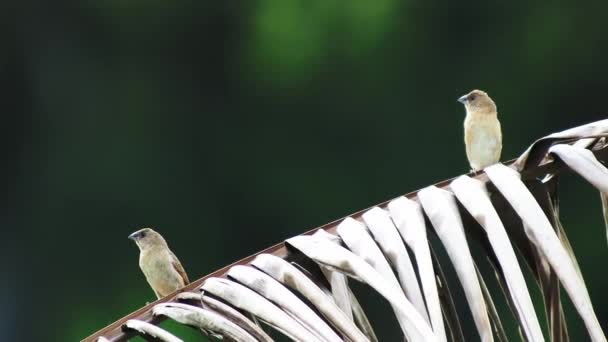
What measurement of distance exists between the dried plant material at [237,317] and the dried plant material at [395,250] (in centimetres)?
16

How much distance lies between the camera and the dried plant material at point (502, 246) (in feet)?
2.84

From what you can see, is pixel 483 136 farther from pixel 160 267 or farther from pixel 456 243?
pixel 456 243

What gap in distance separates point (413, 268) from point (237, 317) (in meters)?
0.21

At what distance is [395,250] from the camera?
1033 mm

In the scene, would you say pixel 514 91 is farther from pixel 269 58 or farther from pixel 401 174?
pixel 269 58

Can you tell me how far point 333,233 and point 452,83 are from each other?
323cm

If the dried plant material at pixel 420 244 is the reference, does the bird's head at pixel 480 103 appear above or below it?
above

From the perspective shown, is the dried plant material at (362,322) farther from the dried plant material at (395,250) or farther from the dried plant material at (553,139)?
the dried plant material at (553,139)

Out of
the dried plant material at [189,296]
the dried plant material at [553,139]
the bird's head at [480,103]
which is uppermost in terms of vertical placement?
the bird's head at [480,103]

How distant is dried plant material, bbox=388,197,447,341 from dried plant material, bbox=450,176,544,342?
2.2 inches

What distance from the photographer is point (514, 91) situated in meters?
4.25

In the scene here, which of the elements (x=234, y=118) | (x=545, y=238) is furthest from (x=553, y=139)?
(x=234, y=118)

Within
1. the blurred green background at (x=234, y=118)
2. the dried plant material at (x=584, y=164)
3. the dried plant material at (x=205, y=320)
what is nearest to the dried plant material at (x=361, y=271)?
the dried plant material at (x=205, y=320)

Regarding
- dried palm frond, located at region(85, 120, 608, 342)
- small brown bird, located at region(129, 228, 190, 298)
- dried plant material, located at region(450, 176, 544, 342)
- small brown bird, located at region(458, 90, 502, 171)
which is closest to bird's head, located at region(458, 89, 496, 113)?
small brown bird, located at region(458, 90, 502, 171)
